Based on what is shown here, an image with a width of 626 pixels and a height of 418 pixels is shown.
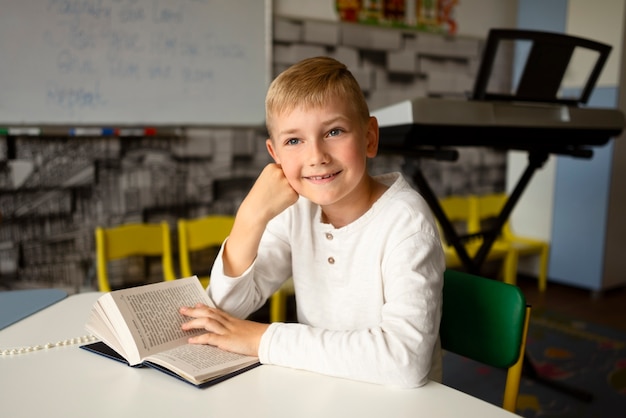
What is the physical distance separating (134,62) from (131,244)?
82 centimetres

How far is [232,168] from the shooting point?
9.67ft

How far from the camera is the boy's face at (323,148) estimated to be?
1.04 meters

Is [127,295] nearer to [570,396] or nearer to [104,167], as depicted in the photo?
[104,167]

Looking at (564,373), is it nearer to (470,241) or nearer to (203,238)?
(470,241)

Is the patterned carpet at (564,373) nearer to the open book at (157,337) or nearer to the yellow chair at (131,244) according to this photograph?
the yellow chair at (131,244)

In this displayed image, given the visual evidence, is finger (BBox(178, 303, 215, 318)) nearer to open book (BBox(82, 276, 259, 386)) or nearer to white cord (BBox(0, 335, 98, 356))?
open book (BBox(82, 276, 259, 386))

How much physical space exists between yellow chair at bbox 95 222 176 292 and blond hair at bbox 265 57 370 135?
5.38 feet

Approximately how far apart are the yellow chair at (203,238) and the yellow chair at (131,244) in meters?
0.07

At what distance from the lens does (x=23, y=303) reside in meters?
1.31

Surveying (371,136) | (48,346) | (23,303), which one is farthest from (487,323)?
(23,303)

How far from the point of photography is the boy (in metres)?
0.93

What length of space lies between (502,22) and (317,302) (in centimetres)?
340

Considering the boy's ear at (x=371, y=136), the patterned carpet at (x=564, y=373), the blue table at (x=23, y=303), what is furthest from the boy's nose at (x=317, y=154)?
the patterned carpet at (x=564, y=373)

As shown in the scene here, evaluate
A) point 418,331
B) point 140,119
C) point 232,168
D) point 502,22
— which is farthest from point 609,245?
point 418,331
